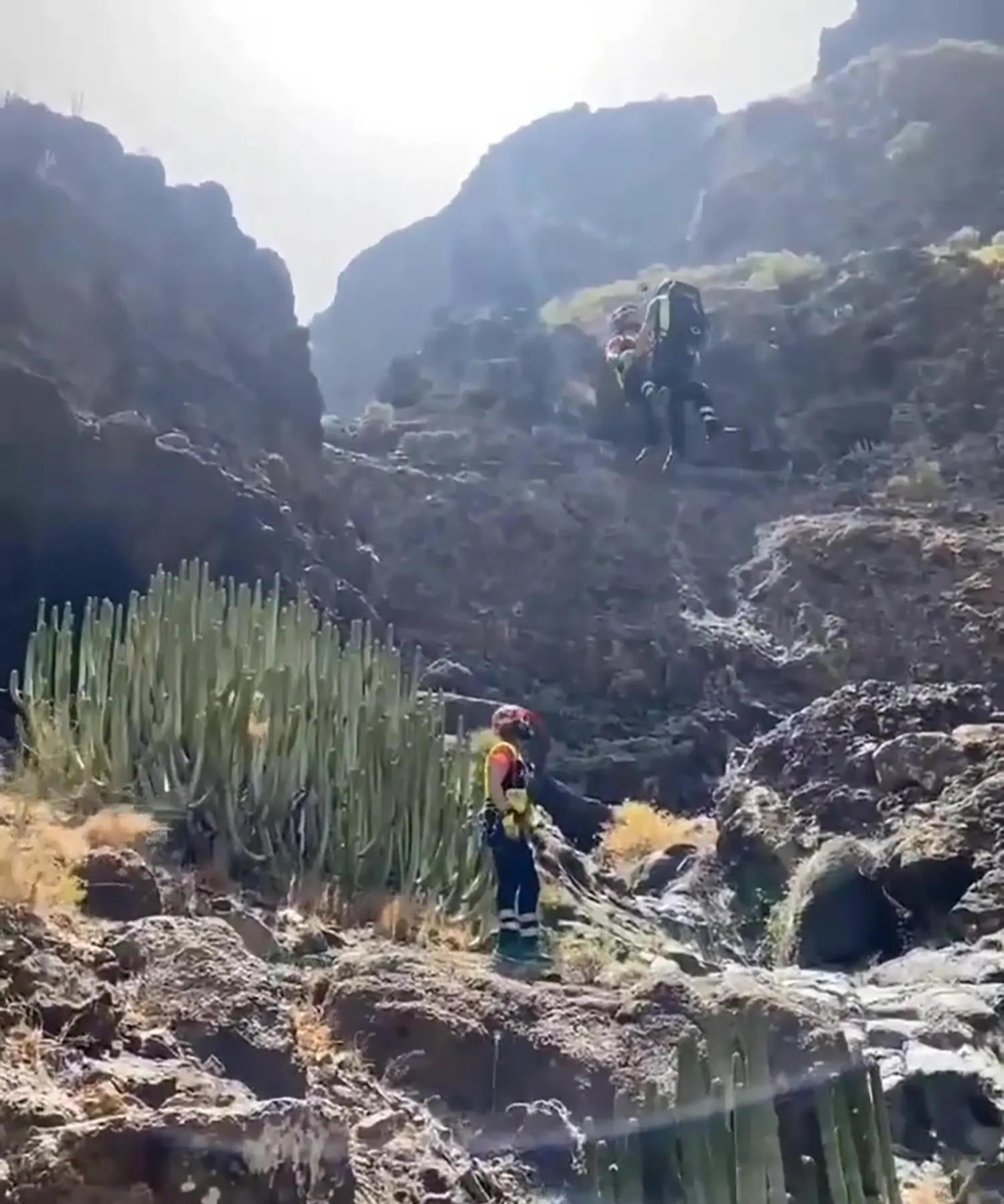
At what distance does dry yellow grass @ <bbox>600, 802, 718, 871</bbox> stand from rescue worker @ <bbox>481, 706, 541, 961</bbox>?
15.2 ft

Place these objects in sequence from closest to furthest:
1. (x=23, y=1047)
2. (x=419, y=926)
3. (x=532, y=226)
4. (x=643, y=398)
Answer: (x=23, y=1047) → (x=419, y=926) → (x=643, y=398) → (x=532, y=226)

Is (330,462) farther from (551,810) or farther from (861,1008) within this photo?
(861,1008)

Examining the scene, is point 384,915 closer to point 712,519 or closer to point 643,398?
point 712,519

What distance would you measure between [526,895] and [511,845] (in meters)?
0.25

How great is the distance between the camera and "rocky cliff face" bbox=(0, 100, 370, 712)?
10094 millimetres

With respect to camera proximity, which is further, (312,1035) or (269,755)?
(269,755)

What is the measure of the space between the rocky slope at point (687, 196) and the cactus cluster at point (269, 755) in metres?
24.0

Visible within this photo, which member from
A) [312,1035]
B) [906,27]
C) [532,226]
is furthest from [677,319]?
[906,27]

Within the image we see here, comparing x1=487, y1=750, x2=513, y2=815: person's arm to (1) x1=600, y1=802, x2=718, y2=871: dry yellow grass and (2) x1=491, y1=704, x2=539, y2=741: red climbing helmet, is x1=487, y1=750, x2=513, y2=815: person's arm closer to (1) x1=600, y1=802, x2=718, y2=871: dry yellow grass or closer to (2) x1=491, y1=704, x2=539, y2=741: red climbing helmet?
(2) x1=491, y1=704, x2=539, y2=741: red climbing helmet

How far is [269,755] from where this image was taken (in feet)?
19.7

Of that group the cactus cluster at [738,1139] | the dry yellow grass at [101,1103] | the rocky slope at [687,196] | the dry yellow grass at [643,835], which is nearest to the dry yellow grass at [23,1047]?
the dry yellow grass at [101,1103]

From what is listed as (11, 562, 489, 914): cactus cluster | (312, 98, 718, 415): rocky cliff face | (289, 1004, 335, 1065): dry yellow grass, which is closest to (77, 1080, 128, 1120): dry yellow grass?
(289, 1004, 335, 1065): dry yellow grass

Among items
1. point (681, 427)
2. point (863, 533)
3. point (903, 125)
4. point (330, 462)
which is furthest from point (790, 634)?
point (903, 125)

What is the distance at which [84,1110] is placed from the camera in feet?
9.52
